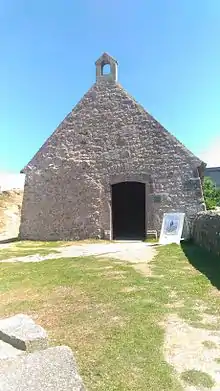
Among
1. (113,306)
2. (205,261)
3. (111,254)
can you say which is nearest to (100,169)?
(111,254)

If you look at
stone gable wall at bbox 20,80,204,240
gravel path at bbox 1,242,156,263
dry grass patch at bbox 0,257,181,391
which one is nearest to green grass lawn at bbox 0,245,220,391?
dry grass patch at bbox 0,257,181,391

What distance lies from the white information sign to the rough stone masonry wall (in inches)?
21.6

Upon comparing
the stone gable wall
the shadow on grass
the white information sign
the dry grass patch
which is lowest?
the dry grass patch

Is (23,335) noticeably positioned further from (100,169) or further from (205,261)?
(100,169)

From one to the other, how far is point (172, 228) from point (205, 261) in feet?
13.2

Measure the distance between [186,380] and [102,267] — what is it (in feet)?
16.0

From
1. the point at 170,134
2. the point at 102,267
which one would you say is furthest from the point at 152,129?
the point at 102,267

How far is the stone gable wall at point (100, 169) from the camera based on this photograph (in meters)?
13.4

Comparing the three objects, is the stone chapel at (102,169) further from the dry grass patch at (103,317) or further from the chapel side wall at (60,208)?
the dry grass patch at (103,317)

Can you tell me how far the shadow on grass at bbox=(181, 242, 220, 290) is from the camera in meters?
6.46

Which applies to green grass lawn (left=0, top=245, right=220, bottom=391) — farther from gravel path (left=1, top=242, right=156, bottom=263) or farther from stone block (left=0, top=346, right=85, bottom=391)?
gravel path (left=1, top=242, right=156, bottom=263)

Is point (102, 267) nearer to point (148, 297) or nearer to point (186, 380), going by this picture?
point (148, 297)

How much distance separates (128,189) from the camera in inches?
730

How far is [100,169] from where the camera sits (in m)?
14.0
